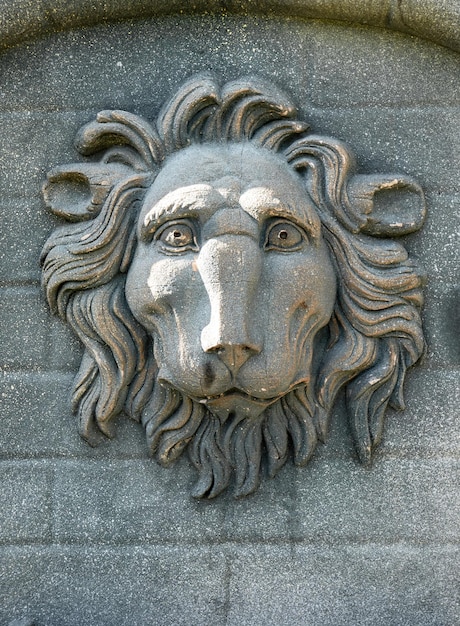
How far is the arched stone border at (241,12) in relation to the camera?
308 cm

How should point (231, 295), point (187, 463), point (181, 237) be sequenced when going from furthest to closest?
1. point (187, 463)
2. point (181, 237)
3. point (231, 295)

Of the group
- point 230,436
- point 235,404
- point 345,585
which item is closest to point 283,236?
point 235,404

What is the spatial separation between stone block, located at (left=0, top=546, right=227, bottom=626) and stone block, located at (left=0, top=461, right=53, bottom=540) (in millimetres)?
62

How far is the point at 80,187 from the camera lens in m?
3.11

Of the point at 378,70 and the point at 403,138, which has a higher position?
the point at 378,70

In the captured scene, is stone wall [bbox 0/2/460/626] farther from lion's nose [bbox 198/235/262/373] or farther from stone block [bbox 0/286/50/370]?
lion's nose [bbox 198/235/262/373]

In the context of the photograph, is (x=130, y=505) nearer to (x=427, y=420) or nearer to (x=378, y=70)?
(x=427, y=420)

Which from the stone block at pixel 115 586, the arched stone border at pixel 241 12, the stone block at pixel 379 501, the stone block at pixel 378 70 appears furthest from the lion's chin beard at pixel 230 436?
the arched stone border at pixel 241 12

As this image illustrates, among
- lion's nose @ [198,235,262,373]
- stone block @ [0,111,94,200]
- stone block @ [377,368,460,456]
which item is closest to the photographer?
lion's nose @ [198,235,262,373]

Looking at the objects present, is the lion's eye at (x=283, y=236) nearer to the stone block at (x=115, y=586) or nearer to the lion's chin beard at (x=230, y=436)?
the lion's chin beard at (x=230, y=436)

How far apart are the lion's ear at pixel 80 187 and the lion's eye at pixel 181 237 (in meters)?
0.29

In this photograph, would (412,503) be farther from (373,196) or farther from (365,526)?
(373,196)

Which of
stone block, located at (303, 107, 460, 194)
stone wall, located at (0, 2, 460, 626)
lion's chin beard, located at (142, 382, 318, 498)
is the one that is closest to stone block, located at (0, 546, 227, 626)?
stone wall, located at (0, 2, 460, 626)

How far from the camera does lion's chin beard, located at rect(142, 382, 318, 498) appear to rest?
291 centimetres
